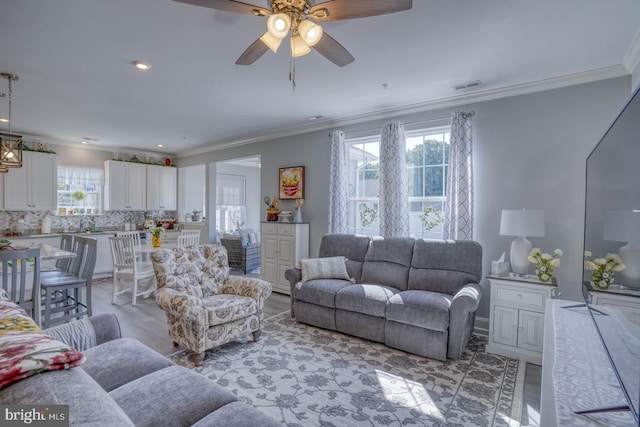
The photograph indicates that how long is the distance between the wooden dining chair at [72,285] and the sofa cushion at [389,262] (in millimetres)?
3061

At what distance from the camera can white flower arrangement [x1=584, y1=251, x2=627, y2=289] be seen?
134 cm

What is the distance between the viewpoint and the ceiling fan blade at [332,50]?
1881mm

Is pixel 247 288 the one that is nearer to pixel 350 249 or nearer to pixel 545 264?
pixel 350 249

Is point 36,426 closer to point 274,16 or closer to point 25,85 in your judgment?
point 274,16

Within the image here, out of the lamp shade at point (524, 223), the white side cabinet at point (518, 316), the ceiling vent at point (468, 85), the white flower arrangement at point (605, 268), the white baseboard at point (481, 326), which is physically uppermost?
the ceiling vent at point (468, 85)

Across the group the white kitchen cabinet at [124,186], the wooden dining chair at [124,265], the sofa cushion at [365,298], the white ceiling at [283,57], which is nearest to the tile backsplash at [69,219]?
the white kitchen cabinet at [124,186]

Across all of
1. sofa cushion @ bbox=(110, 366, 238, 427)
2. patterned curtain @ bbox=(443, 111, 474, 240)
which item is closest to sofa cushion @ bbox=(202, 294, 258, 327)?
sofa cushion @ bbox=(110, 366, 238, 427)

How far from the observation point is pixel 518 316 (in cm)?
288

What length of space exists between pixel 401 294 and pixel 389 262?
2.05 feet

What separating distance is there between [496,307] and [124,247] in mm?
4865

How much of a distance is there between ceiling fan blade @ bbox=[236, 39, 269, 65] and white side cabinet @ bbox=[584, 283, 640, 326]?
2.14 m

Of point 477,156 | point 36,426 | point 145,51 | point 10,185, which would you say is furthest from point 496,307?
point 10,185

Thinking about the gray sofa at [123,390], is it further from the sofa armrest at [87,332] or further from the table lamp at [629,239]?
the table lamp at [629,239]

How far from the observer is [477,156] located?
3.55 m
